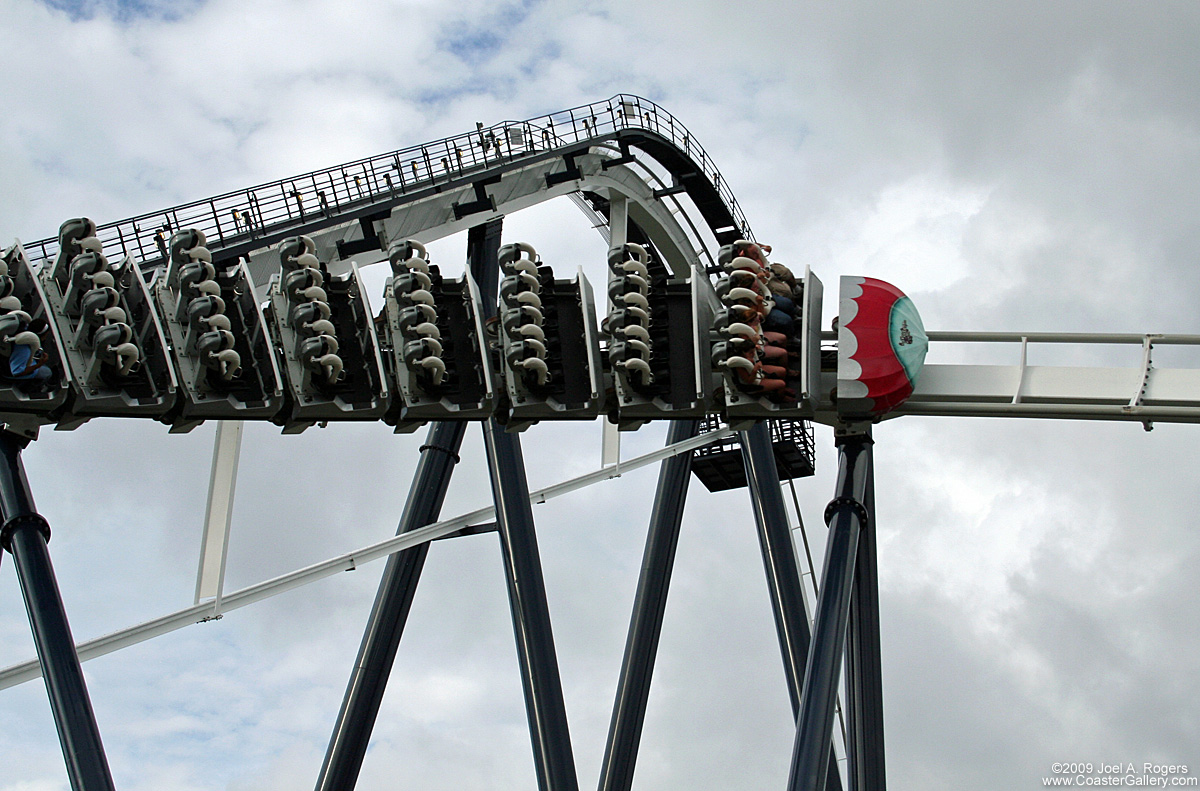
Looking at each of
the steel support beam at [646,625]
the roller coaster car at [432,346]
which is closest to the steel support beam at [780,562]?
the steel support beam at [646,625]

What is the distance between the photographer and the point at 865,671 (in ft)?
42.7

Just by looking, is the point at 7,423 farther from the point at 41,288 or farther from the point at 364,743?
the point at 364,743

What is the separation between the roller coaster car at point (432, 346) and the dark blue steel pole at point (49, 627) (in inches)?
117

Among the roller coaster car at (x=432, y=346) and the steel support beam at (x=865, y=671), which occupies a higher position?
the roller coaster car at (x=432, y=346)

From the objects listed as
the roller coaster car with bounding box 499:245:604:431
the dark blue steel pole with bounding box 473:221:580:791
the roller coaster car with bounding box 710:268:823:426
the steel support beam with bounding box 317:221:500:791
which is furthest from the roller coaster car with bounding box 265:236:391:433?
the steel support beam with bounding box 317:221:500:791

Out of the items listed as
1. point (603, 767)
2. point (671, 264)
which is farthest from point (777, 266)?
point (671, 264)

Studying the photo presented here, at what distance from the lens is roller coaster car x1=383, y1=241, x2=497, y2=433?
12609mm

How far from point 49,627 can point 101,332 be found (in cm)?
229

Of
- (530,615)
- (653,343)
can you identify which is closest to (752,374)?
(653,343)

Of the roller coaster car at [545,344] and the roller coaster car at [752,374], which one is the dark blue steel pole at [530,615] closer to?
the roller coaster car at [545,344]

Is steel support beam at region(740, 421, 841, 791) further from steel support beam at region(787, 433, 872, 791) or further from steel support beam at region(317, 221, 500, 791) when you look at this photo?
steel support beam at region(787, 433, 872, 791)

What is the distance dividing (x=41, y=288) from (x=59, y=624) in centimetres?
262

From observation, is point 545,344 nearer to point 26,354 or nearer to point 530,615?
point 530,615

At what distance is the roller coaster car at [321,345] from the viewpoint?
12.4 metres
